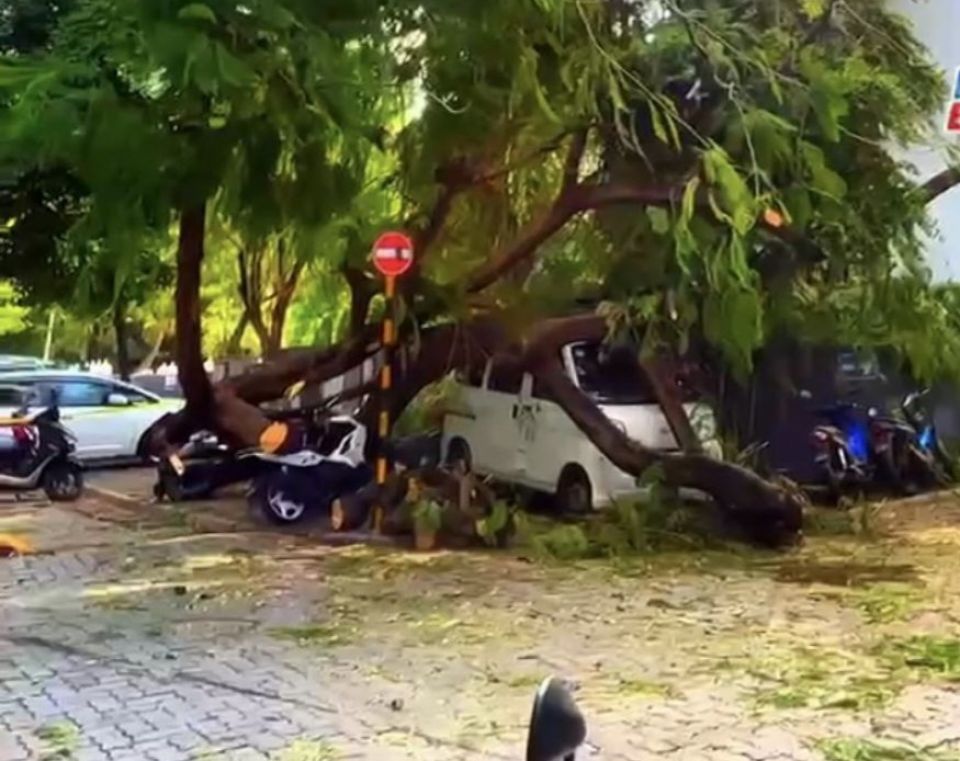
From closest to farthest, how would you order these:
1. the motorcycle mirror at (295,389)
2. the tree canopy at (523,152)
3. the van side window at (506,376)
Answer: the tree canopy at (523,152)
the van side window at (506,376)
the motorcycle mirror at (295,389)

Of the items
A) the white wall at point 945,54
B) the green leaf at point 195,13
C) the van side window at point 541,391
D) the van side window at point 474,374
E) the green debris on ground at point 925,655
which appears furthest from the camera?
the white wall at point 945,54

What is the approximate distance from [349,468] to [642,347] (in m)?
2.70

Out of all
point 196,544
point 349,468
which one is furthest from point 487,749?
point 349,468

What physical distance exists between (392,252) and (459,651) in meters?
3.88

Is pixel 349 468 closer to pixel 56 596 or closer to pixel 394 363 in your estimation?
pixel 394 363

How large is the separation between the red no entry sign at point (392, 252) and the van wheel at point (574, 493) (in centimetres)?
264

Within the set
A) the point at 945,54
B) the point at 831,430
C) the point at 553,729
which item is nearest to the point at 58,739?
the point at 553,729

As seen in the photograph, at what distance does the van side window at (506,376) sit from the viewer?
1188 centimetres

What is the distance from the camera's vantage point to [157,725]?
571 centimetres

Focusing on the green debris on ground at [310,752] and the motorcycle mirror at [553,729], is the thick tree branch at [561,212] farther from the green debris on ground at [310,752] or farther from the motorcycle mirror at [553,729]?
the motorcycle mirror at [553,729]

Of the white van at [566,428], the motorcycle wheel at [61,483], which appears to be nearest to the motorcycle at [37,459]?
the motorcycle wheel at [61,483]

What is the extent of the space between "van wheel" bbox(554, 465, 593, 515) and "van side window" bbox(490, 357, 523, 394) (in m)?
0.94

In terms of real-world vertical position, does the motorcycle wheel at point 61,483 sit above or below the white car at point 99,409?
below

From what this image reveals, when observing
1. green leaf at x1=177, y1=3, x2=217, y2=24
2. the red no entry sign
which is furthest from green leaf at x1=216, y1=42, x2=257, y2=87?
the red no entry sign
